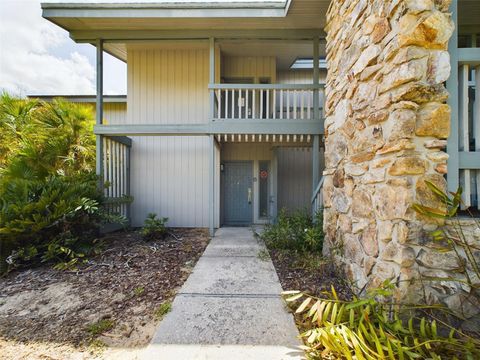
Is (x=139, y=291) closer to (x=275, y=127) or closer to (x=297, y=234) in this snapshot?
(x=297, y=234)

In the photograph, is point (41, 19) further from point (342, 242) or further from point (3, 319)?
point (342, 242)

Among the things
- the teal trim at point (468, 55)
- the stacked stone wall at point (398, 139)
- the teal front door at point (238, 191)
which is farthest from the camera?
the teal front door at point (238, 191)

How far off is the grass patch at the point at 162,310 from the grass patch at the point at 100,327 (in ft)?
1.37

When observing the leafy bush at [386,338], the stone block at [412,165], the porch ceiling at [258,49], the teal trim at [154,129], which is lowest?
the leafy bush at [386,338]

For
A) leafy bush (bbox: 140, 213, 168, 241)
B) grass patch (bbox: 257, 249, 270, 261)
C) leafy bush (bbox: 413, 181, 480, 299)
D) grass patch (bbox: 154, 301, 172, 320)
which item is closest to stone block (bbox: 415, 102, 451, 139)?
leafy bush (bbox: 413, 181, 480, 299)

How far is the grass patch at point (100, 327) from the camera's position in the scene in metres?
2.18

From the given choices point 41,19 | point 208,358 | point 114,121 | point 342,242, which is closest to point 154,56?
point 41,19

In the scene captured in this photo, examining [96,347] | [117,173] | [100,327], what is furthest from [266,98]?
[96,347]

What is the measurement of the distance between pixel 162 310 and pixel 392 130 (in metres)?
2.87

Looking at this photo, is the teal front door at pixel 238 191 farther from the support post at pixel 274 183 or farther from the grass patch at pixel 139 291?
the grass patch at pixel 139 291

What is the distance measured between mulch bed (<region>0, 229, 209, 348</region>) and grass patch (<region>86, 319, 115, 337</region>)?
4cm

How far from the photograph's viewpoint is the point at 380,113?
221cm

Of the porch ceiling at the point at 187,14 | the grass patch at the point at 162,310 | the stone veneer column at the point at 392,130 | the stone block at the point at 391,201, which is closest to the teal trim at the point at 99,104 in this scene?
the porch ceiling at the point at 187,14

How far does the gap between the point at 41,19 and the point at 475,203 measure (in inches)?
320
